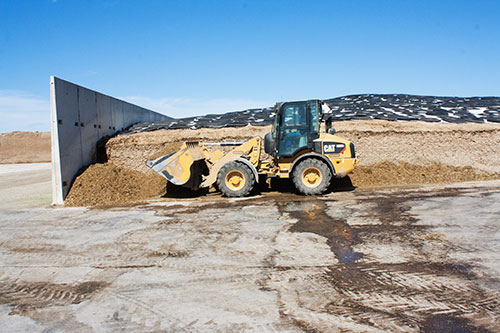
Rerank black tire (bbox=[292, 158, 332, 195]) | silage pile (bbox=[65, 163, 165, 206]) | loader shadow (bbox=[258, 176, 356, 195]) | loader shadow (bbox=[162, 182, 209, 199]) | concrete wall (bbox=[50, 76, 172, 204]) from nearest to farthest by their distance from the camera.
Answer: black tire (bbox=[292, 158, 332, 195]), concrete wall (bbox=[50, 76, 172, 204]), silage pile (bbox=[65, 163, 165, 206]), loader shadow (bbox=[162, 182, 209, 199]), loader shadow (bbox=[258, 176, 356, 195])

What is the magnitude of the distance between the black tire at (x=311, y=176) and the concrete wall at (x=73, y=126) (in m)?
6.17

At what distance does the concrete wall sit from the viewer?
9797 millimetres

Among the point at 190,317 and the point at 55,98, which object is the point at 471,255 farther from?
the point at 55,98

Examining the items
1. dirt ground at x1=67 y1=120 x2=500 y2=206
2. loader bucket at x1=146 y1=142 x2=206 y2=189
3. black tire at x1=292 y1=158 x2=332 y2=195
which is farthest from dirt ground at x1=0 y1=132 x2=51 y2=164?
black tire at x1=292 y1=158 x2=332 y2=195

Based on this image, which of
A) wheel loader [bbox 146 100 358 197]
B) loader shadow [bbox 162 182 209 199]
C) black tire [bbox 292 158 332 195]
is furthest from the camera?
loader shadow [bbox 162 182 209 199]

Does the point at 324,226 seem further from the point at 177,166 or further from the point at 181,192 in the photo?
the point at 181,192

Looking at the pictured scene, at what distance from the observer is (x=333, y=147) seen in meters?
9.34

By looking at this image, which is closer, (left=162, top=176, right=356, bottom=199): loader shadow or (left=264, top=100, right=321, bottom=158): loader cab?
(left=264, top=100, right=321, bottom=158): loader cab

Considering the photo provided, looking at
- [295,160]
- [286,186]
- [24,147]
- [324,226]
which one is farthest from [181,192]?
[24,147]

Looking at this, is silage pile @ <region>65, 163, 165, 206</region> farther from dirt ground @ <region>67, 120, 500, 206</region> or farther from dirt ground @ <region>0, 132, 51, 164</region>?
dirt ground @ <region>0, 132, 51, 164</region>

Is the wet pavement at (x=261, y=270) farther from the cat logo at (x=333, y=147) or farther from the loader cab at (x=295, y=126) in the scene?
the loader cab at (x=295, y=126)

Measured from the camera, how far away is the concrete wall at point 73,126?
9.80 meters

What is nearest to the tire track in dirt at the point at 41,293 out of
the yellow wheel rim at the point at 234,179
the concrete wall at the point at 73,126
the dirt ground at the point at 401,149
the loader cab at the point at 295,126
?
the yellow wheel rim at the point at 234,179

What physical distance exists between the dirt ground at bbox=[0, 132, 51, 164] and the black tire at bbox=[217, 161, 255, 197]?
29.4m
